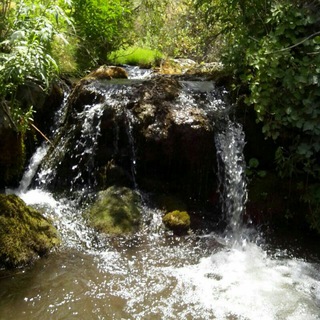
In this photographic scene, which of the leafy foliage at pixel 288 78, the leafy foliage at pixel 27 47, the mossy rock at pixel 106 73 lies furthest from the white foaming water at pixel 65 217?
the leafy foliage at pixel 288 78

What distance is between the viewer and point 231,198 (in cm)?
572

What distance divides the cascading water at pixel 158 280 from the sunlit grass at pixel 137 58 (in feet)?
21.6

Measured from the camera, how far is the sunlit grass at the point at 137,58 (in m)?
11.1

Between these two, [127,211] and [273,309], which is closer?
[273,309]

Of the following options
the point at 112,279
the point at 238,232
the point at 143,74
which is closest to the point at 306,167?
the point at 238,232

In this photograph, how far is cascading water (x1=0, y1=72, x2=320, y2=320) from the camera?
3512 millimetres

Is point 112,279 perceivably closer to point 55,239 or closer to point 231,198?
point 55,239

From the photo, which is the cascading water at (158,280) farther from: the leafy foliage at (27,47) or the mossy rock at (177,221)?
the leafy foliage at (27,47)

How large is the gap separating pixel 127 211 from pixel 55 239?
1.12 metres

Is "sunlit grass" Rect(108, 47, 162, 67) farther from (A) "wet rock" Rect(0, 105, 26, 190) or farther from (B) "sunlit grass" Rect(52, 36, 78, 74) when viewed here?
(A) "wet rock" Rect(0, 105, 26, 190)

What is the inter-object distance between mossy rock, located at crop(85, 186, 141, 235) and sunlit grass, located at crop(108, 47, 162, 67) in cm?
623

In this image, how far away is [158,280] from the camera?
13.2 ft

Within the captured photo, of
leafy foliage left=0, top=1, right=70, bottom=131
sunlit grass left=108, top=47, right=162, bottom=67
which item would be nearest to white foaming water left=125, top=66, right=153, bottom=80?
sunlit grass left=108, top=47, right=162, bottom=67

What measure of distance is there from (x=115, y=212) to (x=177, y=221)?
0.86 m
